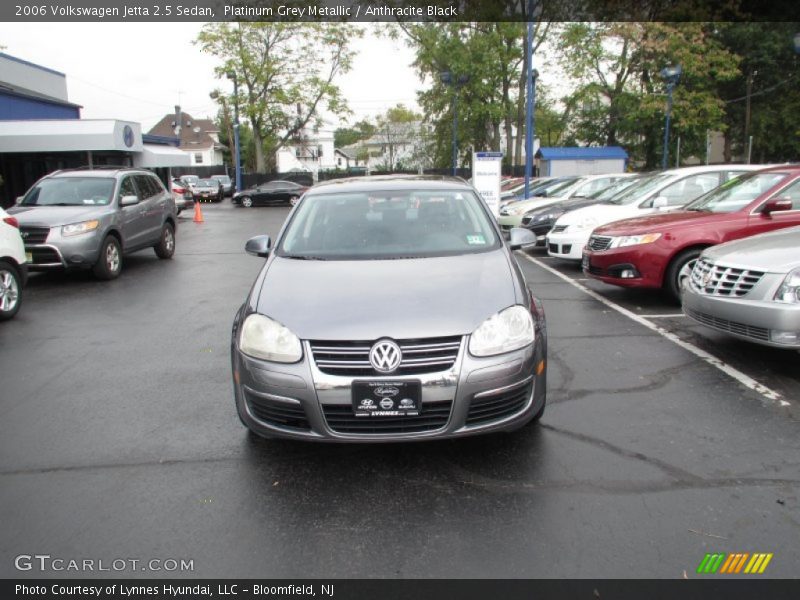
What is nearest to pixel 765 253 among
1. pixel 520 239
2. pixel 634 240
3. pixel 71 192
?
pixel 520 239

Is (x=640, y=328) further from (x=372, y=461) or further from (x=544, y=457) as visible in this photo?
(x=372, y=461)

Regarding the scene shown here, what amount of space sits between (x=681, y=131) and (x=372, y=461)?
36792 millimetres

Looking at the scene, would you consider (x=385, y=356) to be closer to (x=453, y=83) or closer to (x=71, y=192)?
(x=71, y=192)

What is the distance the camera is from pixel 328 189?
542 cm

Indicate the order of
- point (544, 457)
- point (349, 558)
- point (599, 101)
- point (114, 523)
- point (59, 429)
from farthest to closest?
point (599, 101) < point (59, 429) < point (544, 457) < point (114, 523) < point (349, 558)

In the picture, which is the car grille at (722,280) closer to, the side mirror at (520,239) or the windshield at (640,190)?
the side mirror at (520,239)

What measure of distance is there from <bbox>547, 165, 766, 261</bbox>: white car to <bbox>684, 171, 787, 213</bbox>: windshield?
5.73ft

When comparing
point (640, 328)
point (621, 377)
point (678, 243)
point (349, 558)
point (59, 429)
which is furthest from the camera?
point (678, 243)

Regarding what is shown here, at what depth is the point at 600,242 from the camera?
8258 millimetres

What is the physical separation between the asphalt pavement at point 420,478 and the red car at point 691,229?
5.45ft

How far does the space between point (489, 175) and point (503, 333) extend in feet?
43.7

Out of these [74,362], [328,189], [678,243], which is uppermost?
[328,189]

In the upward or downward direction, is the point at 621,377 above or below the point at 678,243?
below
